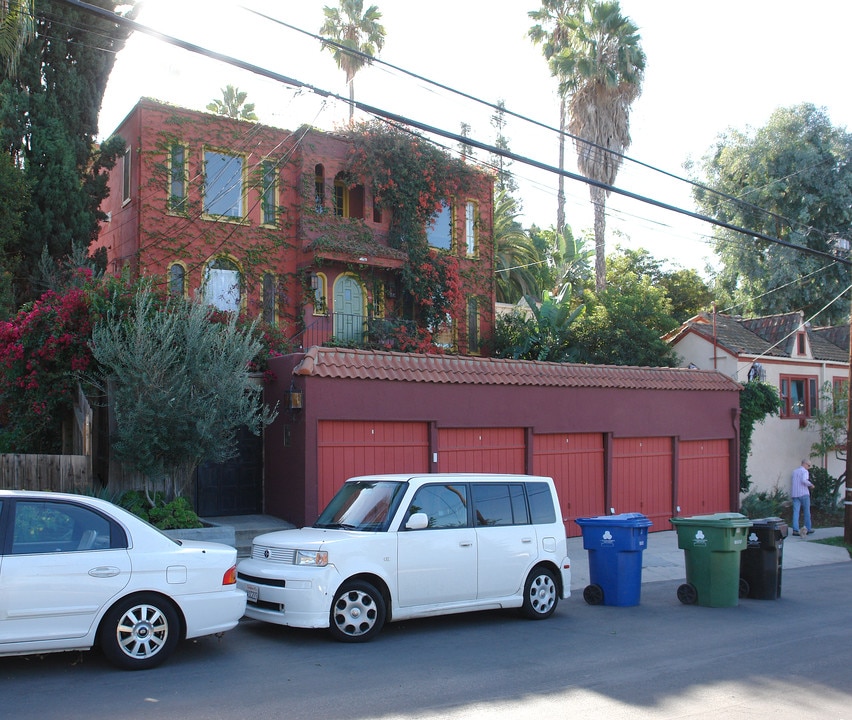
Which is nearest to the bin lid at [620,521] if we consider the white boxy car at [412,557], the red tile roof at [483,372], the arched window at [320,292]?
the white boxy car at [412,557]

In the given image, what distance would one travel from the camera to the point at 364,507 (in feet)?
29.4

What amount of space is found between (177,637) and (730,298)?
1327 inches

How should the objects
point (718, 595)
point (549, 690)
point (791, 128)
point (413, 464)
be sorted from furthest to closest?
point (791, 128), point (413, 464), point (718, 595), point (549, 690)

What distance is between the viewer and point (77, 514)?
22.6 ft

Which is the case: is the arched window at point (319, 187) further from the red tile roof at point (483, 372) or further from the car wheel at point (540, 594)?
the car wheel at point (540, 594)

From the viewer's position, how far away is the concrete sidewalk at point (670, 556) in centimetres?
1329

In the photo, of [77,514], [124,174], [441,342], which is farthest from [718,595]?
[124,174]

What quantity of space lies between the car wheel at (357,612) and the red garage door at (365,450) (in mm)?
4859

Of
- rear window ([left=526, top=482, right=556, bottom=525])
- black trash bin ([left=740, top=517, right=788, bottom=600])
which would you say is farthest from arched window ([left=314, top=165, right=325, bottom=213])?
black trash bin ([left=740, top=517, right=788, bottom=600])

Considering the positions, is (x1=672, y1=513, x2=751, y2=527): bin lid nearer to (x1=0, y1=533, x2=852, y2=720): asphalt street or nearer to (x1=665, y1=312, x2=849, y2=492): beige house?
(x1=0, y1=533, x2=852, y2=720): asphalt street

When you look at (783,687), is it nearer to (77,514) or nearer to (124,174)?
(77,514)

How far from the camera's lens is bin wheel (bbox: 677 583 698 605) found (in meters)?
10.9

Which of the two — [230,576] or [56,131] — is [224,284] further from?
[230,576]

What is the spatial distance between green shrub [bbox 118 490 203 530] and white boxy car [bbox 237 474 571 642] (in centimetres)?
261
